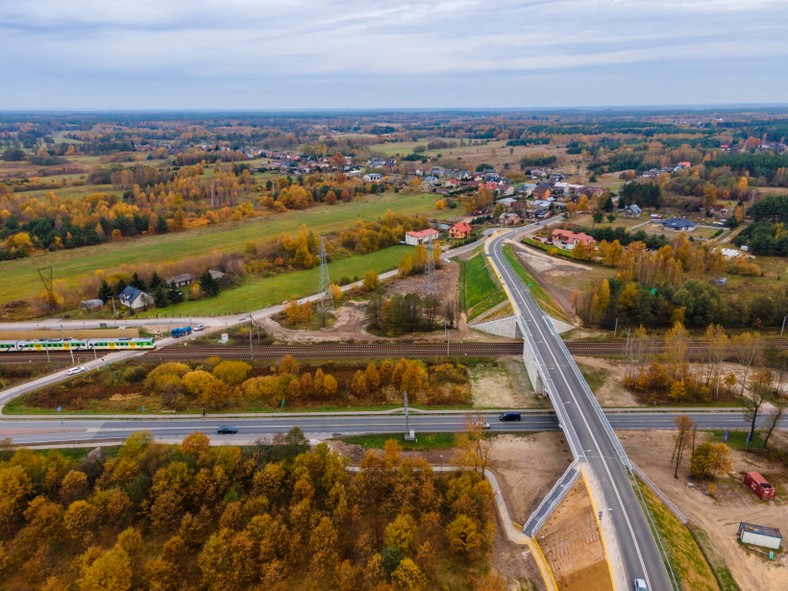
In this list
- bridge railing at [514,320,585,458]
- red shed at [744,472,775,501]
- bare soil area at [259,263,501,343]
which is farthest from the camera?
bare soil area at [259,263,501,343]

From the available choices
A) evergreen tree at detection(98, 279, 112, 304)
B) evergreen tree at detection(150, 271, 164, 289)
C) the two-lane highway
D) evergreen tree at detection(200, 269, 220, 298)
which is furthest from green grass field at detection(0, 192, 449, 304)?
the two-lane highway

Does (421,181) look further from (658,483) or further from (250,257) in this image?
(658,483)

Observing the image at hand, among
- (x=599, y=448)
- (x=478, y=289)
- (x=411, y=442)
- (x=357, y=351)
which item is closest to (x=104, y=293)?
(x=357, y=351)

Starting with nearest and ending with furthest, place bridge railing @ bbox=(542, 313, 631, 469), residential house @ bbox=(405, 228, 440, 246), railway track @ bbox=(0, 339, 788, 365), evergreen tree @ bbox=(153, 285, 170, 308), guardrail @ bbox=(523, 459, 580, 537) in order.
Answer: guardrail @ bbox=(523, 459, 580, 537)
bridge railing @ bbox=(542, 313, 631, 469)
railway track @ bbox=(0, 339, 788, 365)
evergreen tree @ bbox=(153, 285, 170, 308)
residential house @ bbox=(405, 228, 440, 246)

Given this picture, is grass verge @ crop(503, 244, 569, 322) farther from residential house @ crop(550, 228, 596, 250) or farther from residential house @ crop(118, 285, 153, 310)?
residential house @ crop(118, 285, 153, 310)

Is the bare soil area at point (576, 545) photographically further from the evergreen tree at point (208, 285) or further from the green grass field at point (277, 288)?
the evergreen tree at point (208, 285)

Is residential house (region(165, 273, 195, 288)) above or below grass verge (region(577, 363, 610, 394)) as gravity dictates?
above
